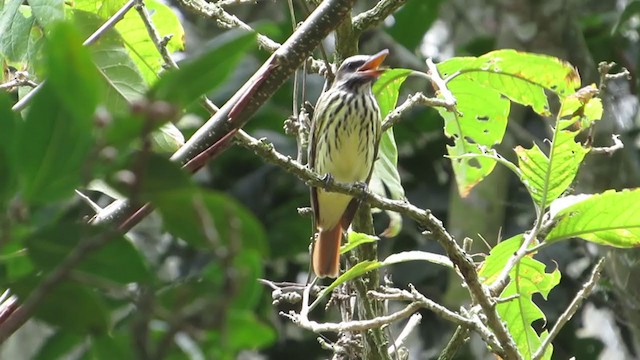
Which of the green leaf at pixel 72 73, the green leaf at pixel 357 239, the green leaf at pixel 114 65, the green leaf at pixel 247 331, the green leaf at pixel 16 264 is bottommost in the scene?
the green leaf at pixel 357 239

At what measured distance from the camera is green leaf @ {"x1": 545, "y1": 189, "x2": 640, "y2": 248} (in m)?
1.39

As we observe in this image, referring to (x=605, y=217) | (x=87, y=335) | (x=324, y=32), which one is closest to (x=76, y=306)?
(x=87, y=335)

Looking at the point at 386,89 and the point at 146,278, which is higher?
the point at 146,278

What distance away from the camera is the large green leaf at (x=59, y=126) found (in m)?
0.42

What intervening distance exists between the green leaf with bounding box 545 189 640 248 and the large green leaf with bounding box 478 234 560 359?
0.08 meters

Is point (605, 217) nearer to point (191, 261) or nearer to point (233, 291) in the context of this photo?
point (233, 291)

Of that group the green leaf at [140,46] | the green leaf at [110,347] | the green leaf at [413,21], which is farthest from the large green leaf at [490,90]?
the green leaf at [413,21]

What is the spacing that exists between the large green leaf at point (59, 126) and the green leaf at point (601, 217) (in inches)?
40.7

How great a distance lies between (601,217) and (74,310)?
1.05 metres

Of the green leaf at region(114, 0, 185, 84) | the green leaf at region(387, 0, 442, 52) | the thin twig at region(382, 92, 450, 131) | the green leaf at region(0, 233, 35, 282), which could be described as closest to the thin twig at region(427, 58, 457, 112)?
the thin twig at region(382, 92, 450, 131)

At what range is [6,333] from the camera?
1.67 feet

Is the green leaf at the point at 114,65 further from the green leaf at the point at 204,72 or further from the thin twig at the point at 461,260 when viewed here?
the green leaf at the point at 204,72

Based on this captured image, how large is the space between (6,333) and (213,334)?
0.13 m

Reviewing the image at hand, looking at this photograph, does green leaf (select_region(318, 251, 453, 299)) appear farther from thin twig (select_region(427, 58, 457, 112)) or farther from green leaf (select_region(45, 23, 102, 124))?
green leaf (select_region(45, 23, 102, 124))
